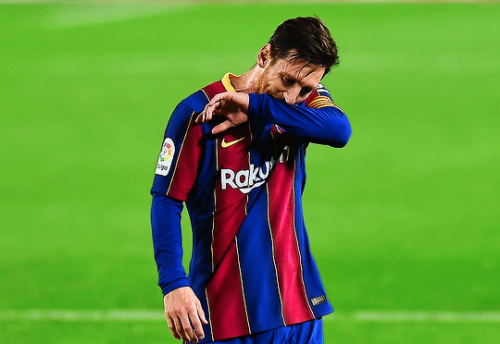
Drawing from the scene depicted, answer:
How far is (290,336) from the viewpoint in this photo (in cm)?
341

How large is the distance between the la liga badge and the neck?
1.08 ft

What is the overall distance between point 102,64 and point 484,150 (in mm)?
7156

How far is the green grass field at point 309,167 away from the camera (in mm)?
6684

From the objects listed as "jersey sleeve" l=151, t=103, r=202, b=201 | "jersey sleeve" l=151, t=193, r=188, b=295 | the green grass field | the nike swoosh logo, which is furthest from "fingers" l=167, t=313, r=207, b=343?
the green grass field

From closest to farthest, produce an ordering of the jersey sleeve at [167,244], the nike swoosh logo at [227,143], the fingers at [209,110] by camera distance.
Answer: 1. the fingers at [209,110]
2. the jersey sleeve at [167,244]
3. the nike swoosh logo at [227,143]

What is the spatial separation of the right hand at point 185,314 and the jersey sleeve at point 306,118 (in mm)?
646

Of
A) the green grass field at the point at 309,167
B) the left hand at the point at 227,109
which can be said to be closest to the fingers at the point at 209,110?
the left hand at the point at 227,109

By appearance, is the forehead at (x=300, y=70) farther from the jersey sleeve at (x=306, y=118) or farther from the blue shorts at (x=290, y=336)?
the blue shorts at (x=290, y=336)

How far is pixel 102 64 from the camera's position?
50.0 ft

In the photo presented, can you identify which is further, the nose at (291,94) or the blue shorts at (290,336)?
the blue shorts at (290,336)

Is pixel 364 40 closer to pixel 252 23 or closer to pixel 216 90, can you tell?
pixel 252 23

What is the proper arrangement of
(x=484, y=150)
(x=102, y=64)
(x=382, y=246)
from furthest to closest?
(x=102, y=64), (x=484, y=150), (x=382, y=246)

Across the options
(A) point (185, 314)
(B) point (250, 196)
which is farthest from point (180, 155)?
(A) point (185, 314)

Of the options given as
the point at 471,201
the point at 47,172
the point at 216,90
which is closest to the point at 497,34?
the point at 471,201
